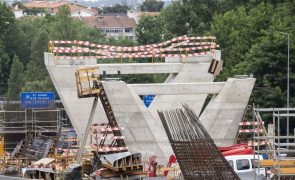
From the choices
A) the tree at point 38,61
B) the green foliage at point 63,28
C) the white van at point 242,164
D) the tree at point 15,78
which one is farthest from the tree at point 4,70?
the white van at point 242,164

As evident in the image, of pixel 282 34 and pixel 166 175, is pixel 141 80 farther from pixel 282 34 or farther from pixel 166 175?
pixel 166 175

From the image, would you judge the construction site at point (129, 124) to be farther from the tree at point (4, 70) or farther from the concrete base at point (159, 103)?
the tree at point (4, 70)

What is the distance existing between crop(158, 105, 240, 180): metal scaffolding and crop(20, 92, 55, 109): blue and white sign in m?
20.3

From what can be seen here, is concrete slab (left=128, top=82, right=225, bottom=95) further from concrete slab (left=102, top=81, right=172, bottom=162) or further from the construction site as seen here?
concrete slab (left=102, top=81, right=172, bottom=162)

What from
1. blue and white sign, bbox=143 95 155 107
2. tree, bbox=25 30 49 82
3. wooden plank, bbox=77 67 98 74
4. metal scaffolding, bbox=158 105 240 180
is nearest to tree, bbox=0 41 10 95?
tree, bbox=25 30 49 82

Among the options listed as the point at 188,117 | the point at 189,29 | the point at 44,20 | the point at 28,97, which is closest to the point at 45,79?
the point at 189,29

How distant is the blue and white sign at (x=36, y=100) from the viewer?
63.5 metres

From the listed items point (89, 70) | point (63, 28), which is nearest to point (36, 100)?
point (89, 70)

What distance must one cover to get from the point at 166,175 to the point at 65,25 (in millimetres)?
76240

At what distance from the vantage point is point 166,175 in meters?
48.6

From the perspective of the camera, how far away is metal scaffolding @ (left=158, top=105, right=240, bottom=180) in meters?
40.5

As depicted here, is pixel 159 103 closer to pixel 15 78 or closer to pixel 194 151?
pixel 194 151

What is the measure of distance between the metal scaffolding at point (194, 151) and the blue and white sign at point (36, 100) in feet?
66.5

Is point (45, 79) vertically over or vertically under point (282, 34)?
under
